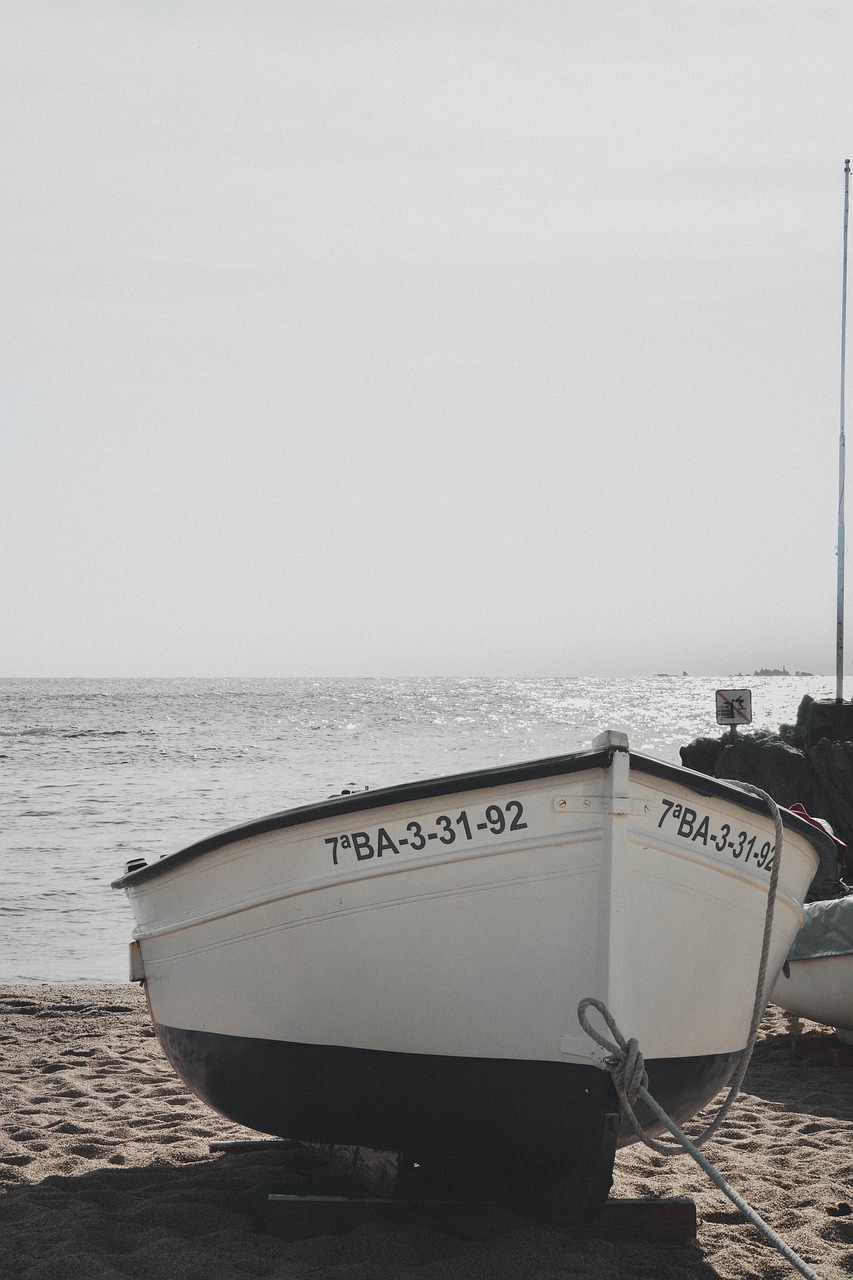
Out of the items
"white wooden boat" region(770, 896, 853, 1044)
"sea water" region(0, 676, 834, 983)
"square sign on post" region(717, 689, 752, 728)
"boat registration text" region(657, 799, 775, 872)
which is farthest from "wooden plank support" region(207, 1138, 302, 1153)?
"square sign on post" region(717, 689, 752, 728)

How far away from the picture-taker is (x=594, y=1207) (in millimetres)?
3352

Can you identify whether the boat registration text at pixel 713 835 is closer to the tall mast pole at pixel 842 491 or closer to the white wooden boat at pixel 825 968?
→ the white wooden boat at pixel 825 968

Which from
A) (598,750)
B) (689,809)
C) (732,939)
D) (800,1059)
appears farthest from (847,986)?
(598,750)

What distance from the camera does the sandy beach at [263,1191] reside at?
11.3 feet

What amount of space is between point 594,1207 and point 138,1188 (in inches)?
75.4

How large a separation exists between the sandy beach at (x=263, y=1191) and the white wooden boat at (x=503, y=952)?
1.03ft

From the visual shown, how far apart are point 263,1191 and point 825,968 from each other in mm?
3581

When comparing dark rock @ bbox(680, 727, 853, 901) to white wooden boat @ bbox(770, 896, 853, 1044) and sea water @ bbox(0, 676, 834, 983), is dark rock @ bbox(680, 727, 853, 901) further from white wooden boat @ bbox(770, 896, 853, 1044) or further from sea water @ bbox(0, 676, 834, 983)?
white wooden boat @ bbox(770, 896, 853, 1044)

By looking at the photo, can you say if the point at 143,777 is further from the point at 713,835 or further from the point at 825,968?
the point at 713,835

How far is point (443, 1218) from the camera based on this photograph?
3.70 meters

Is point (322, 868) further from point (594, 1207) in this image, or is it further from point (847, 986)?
point (847, 986)

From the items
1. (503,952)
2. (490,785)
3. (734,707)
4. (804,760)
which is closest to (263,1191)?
(503,952)

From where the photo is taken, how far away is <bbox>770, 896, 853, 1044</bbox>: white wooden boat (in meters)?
6.04

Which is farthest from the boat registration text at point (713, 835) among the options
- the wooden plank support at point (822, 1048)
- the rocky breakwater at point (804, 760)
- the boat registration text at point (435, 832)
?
the rocky breakwater at point (804, 760)
